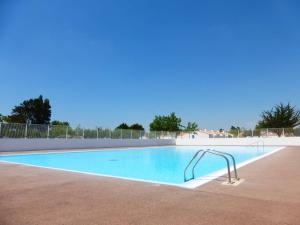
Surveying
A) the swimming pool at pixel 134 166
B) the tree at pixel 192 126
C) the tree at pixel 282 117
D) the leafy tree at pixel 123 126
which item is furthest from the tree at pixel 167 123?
the swimming pool at pixel 134 166

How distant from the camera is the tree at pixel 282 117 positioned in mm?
42531

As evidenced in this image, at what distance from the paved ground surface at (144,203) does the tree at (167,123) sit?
40491 millimetres

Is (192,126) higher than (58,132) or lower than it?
higher

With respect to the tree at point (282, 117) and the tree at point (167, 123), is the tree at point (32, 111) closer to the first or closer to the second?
the tree at point (167, 123)

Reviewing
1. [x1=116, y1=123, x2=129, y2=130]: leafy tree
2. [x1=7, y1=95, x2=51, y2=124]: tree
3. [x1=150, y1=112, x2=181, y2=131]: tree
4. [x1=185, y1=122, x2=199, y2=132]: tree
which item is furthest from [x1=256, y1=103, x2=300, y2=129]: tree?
[x1=7, y1=95, x2=51, y2=124]: tree

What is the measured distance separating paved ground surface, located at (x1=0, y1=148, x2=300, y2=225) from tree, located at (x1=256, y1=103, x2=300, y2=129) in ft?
133

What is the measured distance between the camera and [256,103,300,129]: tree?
42531 millimetres

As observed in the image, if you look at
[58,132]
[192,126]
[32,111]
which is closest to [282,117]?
[192,126]

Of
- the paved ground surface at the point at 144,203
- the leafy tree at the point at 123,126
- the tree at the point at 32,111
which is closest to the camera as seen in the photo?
the paved ground surface at the point at 144,203

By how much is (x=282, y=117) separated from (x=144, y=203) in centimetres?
4436

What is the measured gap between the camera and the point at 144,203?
4.18 meters

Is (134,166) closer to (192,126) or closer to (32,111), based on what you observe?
(32,111)

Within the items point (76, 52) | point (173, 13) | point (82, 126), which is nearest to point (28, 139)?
point (82, 126)

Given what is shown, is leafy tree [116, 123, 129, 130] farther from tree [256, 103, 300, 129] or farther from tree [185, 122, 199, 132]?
tree [256, 103, 300, 129]
